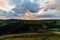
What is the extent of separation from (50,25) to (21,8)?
52 centimetres

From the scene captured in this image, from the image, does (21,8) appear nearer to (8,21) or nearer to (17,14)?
(17,14)

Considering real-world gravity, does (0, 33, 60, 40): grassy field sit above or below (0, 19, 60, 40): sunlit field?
below

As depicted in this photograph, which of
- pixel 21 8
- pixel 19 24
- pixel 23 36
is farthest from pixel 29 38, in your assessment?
pixel 21 8

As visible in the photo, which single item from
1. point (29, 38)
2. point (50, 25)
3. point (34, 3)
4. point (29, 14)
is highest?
point (34, 3)

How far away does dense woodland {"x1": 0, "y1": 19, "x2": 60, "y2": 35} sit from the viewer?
271 centimetres

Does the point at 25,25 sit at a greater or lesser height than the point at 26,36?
greater

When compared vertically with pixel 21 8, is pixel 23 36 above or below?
below

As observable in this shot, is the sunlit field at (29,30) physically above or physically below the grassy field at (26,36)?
above

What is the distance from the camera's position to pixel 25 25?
2721 mm

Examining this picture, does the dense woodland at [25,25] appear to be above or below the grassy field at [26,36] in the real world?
above

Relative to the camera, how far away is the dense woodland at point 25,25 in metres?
2.71

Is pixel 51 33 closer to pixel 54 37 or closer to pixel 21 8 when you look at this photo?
pixel 54 37

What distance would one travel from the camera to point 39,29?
2.71m

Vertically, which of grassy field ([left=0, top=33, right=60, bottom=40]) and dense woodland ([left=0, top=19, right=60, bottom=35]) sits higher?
dense woodland ([left=0, top=19, right=60, bottom=35])
